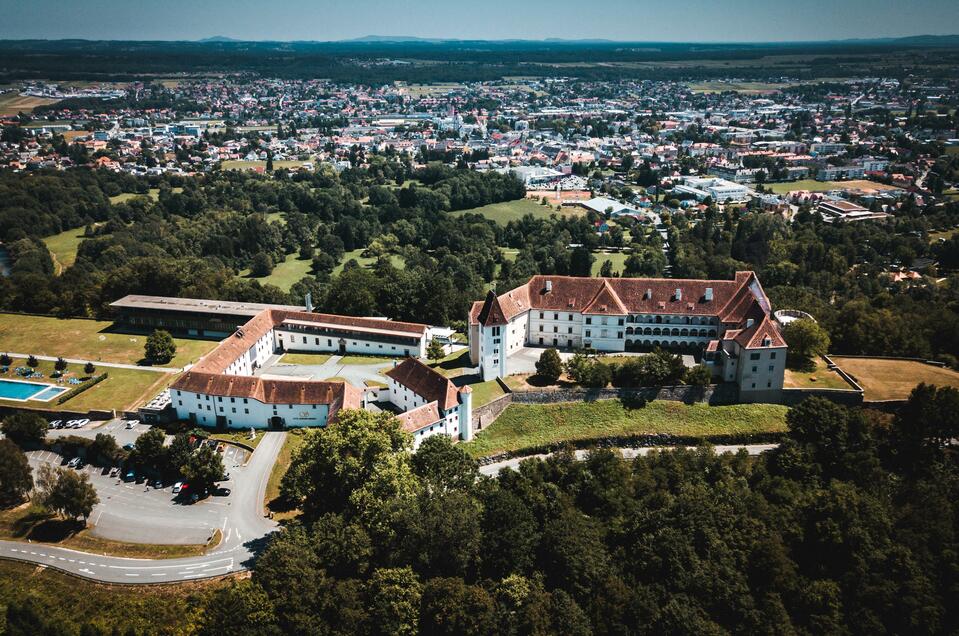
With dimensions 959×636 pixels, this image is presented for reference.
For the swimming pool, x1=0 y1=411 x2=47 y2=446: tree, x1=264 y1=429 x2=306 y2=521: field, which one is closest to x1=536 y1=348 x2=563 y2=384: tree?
x1=264 y1=429 x2=306 y2=521: field

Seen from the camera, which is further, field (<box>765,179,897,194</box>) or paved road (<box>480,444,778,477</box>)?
field (<box>765,179,897,194</box>)

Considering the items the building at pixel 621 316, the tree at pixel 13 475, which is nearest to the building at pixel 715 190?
the building at pixel 621 316

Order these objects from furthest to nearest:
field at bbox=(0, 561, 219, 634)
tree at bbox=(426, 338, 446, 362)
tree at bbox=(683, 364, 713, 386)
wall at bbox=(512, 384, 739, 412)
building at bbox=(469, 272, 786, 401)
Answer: tree at bbox=(426, 338, 446, 362), building at bbox=(469, 272, 786, 401), wall at bbox=(512, 384, 739, 412), tree at bbox=(683, 364, 713, 386), field at bbox=(0, 561, 219, 634)

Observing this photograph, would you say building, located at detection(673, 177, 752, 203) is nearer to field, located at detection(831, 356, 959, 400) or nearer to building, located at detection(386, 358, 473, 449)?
field, located at detection(831, 356, 959, 400)

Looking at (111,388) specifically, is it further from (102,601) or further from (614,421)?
(614,421)

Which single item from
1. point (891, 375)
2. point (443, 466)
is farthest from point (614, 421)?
point (891, 375)

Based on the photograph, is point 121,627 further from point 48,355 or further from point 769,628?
point 48,355

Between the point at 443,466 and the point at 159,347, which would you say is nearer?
the point at 443,466
